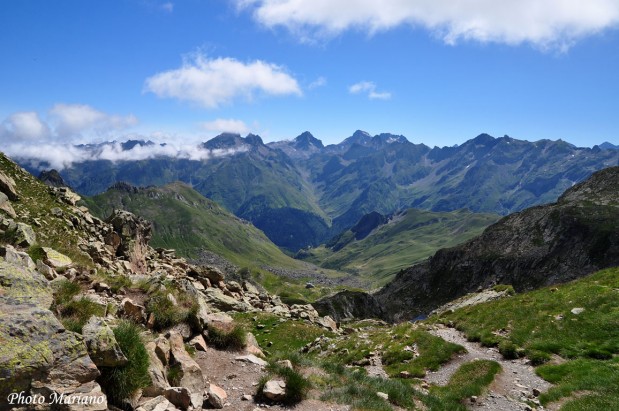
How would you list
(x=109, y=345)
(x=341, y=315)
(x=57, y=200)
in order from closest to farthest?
(x=109, y=345) → (x=57, y=200) → (x=341, y=315)

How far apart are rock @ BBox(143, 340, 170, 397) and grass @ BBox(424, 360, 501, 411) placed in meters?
11.5

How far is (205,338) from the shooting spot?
17984 mm

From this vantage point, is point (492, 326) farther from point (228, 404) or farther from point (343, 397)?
point (228, 404)

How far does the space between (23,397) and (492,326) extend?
104ft

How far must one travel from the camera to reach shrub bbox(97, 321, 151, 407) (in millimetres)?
10570

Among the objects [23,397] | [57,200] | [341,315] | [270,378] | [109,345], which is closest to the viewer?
[23,397]

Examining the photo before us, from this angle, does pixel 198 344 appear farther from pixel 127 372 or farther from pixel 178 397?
pixel 127 372

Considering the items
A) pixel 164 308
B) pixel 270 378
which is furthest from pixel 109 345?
pixel 164 308

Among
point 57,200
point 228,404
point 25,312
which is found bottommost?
point 228,404

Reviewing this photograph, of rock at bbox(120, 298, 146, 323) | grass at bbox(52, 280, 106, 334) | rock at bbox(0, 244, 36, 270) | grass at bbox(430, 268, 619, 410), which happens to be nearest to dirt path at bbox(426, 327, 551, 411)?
grass at bbox(430, 268, 619, 410)

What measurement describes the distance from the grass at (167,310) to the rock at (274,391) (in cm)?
601

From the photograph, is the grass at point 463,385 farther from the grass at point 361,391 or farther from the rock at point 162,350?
the rock at point 162,350

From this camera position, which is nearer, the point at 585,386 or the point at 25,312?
the point at 25,312

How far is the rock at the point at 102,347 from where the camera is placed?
Result: 413 inches
